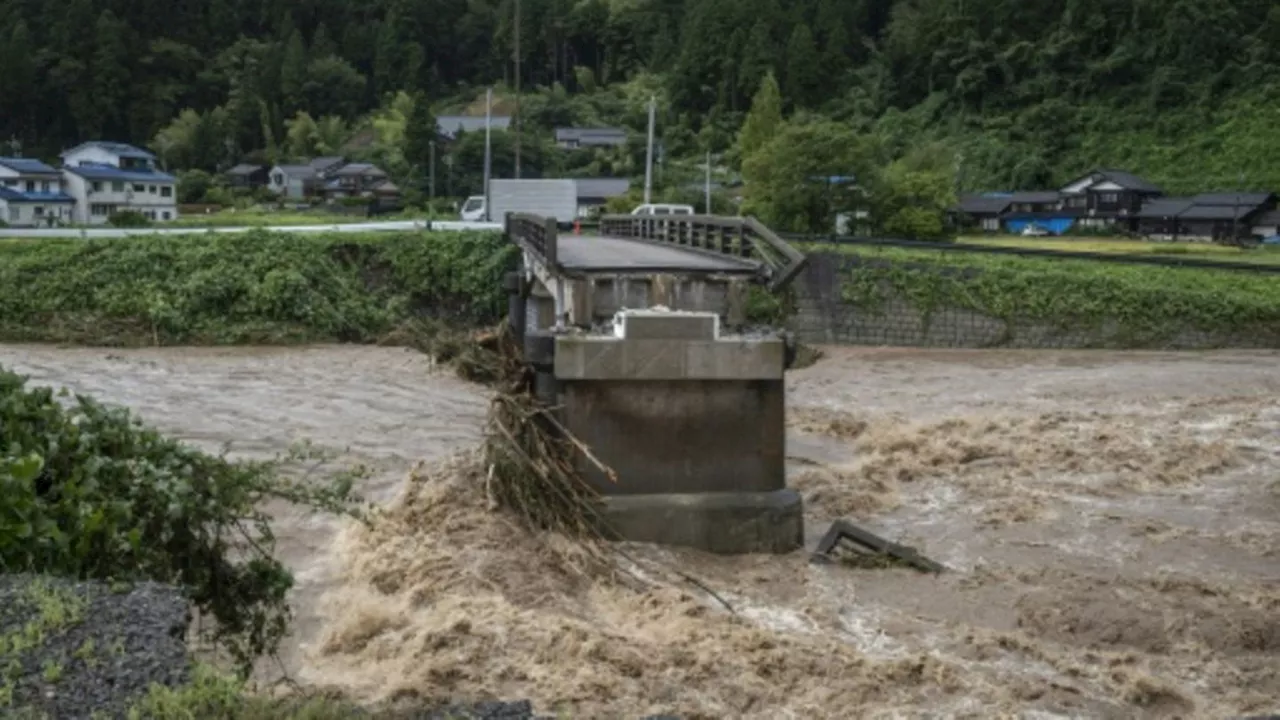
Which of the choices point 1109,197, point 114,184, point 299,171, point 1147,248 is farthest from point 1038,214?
point 114,184

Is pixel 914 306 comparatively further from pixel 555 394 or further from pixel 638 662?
pixel 638 662

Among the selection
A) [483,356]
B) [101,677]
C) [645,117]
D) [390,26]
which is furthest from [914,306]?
[390,26]

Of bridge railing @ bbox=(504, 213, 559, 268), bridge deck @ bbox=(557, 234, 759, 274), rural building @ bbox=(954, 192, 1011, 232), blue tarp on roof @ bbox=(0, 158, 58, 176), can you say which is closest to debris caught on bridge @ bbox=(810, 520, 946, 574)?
bridge deck @ bbox=(557, 234, 759, 274)

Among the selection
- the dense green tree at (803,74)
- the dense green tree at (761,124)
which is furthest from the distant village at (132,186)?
the dense green tree at (803,74)

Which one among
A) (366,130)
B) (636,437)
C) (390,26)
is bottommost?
(636,437)

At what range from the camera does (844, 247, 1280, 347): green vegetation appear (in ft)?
99.8

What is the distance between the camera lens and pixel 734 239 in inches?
709

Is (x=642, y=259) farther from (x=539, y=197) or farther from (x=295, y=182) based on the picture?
(x=295, y=182)

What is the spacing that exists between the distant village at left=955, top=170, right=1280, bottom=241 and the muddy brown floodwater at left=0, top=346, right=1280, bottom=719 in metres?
30.1

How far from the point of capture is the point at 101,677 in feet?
15.4

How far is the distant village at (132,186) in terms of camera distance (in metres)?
55.4

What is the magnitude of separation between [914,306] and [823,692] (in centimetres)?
2509

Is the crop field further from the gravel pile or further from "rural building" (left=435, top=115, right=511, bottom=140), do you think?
"rural building" (left=435, top=115, right=511, bottom=140)

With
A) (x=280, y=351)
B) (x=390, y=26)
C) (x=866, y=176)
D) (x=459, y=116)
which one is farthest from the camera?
(x=390, y=26)
